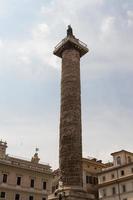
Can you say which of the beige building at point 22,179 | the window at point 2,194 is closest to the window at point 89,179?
the beige building at point 22,179

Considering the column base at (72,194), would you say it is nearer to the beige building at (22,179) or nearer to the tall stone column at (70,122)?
the tall stone column at (70,122)

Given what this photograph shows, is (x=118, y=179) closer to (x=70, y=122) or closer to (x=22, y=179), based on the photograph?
(x=22, y=179)

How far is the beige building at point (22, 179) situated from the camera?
110 feet

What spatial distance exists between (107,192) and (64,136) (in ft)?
61.6

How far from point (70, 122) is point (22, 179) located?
15.6 metres

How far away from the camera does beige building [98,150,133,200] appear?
35.4m

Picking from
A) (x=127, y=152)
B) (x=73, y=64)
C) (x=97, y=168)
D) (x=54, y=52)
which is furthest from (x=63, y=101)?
(x=97, y=168)

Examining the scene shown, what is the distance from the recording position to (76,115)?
22125 millimetres

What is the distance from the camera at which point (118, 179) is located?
36.6 m

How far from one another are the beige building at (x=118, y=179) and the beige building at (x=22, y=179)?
6522mm


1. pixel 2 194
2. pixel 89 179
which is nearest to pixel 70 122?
pixel 2 194

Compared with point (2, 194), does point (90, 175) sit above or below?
above

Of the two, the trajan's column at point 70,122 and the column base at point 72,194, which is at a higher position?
the trajan's column at point 70,122

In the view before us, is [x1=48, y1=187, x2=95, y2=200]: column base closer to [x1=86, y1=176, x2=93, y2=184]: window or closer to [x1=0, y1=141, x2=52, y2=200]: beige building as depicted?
[x1=0, y1=141, x2=52, y2=200]: beige building
